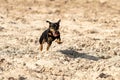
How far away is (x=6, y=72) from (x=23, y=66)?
2.24 ft

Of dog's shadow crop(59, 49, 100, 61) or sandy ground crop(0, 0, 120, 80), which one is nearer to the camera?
sandy ground crop(0, 0, 120, 80)

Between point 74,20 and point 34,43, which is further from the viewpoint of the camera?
point 74,20

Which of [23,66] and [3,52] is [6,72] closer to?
[23,66]

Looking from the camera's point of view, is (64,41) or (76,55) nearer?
(76,55)

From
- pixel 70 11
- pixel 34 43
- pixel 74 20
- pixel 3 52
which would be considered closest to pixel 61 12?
pixel 70 11

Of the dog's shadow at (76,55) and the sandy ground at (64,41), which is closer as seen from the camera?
the sandy ground at (64,41)

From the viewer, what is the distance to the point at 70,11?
19.7 meters

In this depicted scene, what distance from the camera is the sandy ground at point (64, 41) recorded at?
10.5 m

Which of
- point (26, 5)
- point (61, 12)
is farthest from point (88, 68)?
point (26, 5)

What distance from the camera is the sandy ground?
1055 centimetres

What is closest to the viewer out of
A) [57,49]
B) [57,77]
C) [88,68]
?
[57,77]

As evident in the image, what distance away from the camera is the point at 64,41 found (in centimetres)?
1390

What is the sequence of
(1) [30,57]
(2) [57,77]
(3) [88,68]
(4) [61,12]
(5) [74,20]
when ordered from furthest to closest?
A: 1. (4) [61,12]
2. (5) [74,20]
3. (1) [30,57]
4. (3) [88,68]
5. (2) [57,77]

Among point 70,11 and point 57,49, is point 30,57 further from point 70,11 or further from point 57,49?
point 70,11
